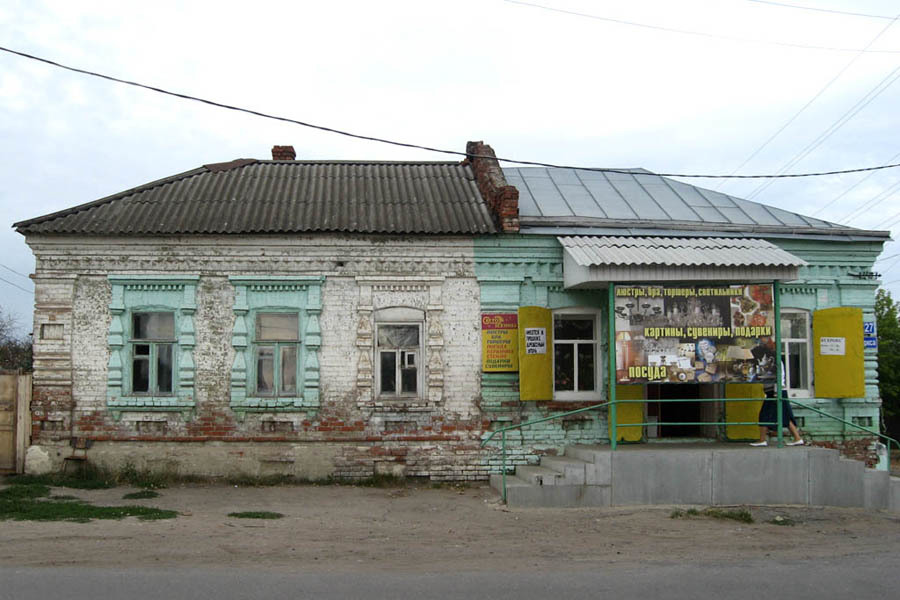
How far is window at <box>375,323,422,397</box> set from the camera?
1241 cm

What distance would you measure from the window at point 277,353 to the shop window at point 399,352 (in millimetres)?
1309

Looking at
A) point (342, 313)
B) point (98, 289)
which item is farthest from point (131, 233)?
point (342, 313)

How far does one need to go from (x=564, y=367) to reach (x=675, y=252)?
260 centimetres

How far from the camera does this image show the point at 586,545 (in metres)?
8.27

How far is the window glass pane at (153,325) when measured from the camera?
1227cm

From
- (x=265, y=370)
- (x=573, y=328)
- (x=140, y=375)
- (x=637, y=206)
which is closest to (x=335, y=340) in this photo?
(x=265, y=370)

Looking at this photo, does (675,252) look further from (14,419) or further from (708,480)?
(14,419)

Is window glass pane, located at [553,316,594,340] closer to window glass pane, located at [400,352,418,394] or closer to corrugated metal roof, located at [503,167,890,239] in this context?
corrugated metal roof, located at [503,167,890,239]

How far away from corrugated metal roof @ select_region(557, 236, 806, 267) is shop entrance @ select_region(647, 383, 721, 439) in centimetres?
231

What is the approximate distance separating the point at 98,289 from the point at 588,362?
7.82 m

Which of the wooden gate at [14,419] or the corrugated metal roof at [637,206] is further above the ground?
the corrugated metal roof at [637,206]

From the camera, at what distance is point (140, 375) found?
12.2 meters

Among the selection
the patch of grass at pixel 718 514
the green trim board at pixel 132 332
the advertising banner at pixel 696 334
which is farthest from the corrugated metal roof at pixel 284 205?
the patch of grass at pixel 718 514

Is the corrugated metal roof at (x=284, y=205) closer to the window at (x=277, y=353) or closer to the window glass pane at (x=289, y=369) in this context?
the window at (x=277, y=353)
